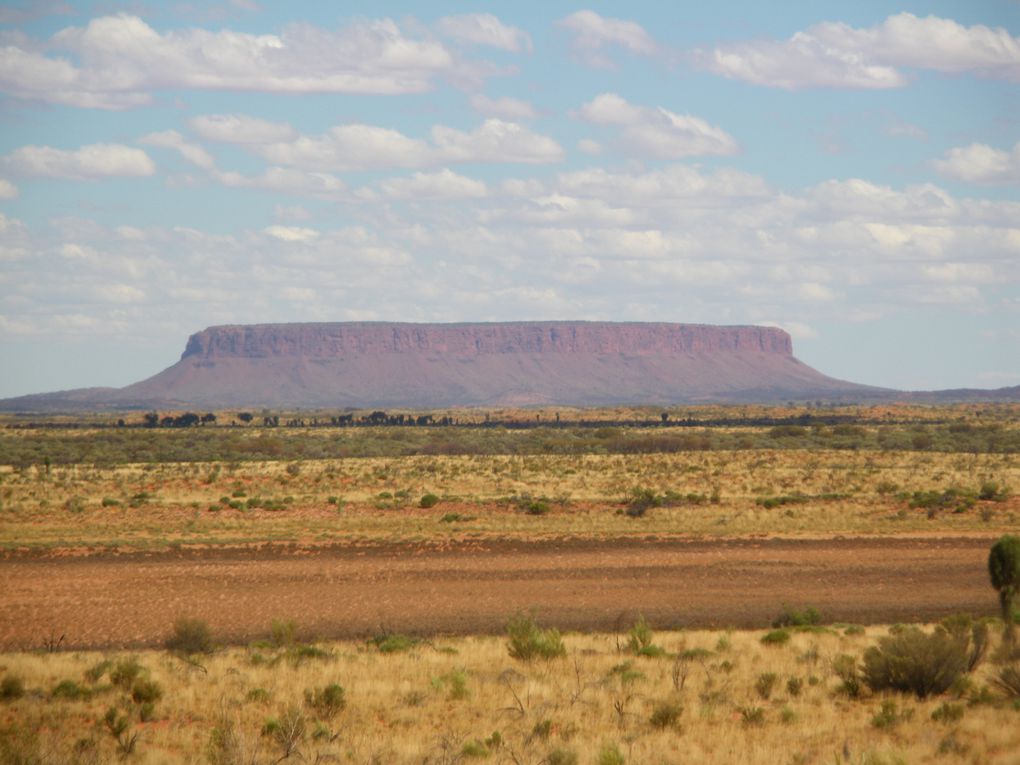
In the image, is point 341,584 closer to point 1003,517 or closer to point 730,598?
point 730,598

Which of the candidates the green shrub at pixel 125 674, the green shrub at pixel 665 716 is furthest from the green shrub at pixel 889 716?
the green shrub at pixel 125 674

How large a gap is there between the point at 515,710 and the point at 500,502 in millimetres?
26059

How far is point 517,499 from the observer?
4012 cm

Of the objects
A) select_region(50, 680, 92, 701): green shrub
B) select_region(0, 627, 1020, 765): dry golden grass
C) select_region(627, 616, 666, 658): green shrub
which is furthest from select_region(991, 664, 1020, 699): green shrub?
select_region(50, 680, 92, 701): green shrub

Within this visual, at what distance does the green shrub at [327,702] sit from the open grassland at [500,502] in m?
19.3

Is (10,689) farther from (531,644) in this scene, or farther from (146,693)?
(531,644)

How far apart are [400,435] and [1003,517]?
5671 cm

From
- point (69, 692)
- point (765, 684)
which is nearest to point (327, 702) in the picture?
point (69, 692)

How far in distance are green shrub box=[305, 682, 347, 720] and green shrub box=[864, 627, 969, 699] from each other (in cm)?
662

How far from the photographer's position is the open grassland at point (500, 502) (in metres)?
35.0

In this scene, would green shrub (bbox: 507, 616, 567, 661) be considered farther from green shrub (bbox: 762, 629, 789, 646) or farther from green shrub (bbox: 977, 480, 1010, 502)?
green shrub (bbox: 977, 480, 1010, 502)

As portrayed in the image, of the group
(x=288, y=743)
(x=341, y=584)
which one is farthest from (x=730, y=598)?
(x=288, y=743)

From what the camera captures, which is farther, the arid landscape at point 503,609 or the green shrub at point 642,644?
the green shrub at point 642,644

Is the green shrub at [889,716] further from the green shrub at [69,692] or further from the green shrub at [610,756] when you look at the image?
Answer: the green shrub at [69,692]
